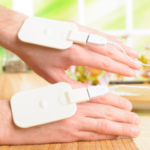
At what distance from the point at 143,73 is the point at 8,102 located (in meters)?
0.92

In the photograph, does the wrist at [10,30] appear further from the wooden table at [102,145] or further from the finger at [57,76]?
the wooden table at [102,145]

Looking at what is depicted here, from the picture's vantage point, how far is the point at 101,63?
0.55 metres

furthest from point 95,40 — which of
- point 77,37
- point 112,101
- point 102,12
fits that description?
point 102,12

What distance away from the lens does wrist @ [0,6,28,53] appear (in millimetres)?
567

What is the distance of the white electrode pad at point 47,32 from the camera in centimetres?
52

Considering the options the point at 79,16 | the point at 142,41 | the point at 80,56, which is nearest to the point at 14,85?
the point at 80,56

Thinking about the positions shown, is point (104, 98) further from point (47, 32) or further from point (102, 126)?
point (47, 32)

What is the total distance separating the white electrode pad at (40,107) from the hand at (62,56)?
76mm

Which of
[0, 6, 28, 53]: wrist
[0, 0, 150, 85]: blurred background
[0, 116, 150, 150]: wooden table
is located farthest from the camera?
[0, 0, 150, 85]: blurred background

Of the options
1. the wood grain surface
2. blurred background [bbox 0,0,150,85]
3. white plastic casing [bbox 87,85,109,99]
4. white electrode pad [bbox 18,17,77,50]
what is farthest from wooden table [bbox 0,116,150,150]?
blurred background [bbox 0,0,150,85]

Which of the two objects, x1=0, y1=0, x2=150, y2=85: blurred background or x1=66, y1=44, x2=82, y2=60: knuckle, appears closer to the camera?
x1=66, y1=44, x2=82, y2=60: knuckle

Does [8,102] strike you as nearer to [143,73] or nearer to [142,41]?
[143,73]

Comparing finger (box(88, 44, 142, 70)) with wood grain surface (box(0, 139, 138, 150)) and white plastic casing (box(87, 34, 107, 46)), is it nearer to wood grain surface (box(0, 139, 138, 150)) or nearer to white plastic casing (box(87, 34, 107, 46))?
white plastic casing (box(87, 34, 107, 46))

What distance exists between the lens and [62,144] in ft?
A: 1.62
